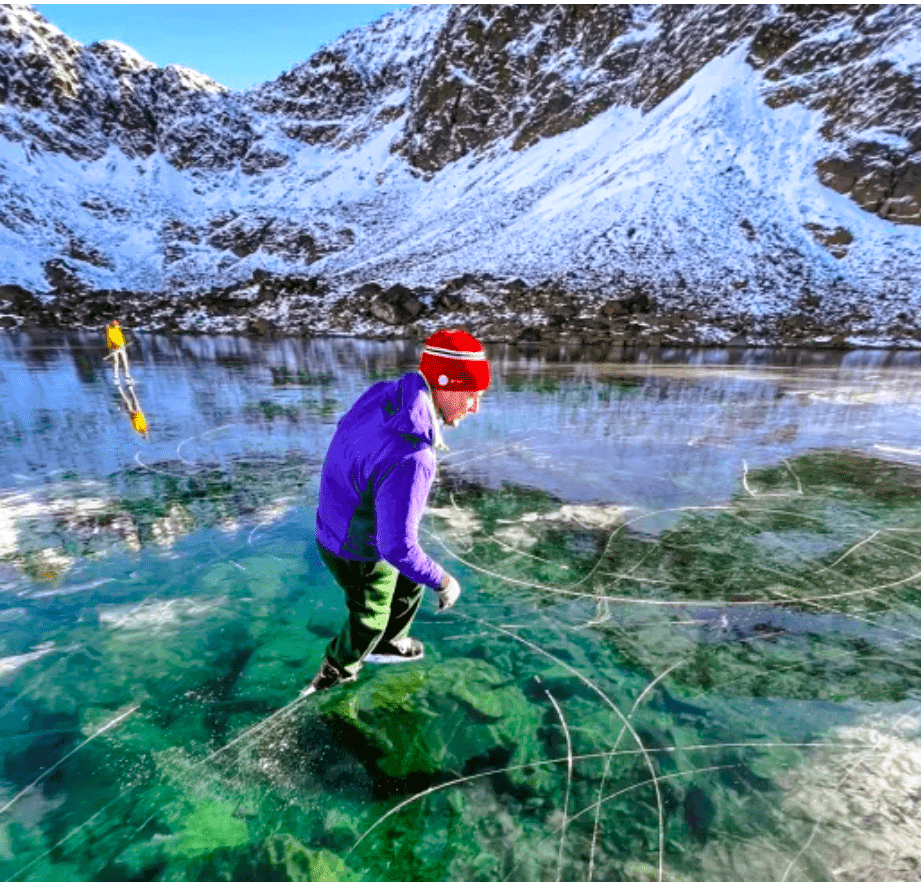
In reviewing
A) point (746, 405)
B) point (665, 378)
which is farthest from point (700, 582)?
point (665, 378)

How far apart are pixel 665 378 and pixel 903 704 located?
A: 58.2 ft

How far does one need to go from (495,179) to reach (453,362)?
93840 millimetres

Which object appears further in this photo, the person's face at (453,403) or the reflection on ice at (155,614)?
the reflection on ice at (155,614)

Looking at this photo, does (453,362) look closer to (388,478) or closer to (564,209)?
(388,478)

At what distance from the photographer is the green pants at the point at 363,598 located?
9.80ft

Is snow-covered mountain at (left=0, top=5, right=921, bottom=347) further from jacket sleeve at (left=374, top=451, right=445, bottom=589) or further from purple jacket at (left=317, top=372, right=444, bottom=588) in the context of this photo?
jacket sleeve at (left=374, top=451, right=445, bottom=589)

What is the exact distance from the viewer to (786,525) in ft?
19.9

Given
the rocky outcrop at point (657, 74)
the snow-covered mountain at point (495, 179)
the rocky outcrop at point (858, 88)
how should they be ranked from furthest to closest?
the rocky outcrop at point (657, 74) → the rocky outcrop at point (858, 88) → the snow-covered mountain at point (495, 179)

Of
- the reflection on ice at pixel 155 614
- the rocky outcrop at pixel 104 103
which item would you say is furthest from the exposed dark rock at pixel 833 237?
the rocky outcrop at pixel 104 103

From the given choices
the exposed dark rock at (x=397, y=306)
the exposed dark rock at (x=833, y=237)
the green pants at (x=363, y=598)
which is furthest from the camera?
the exposed dark rock at (x=833, y=237)

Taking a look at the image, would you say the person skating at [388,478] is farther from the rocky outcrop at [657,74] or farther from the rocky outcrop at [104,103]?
the rocky outcrop at [104,103]

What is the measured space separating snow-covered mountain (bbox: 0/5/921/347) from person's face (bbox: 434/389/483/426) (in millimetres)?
38578

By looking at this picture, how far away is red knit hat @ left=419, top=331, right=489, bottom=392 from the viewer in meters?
2.56

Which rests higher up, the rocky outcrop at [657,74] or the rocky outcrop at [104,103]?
the rocky outcrop at [104,103]
